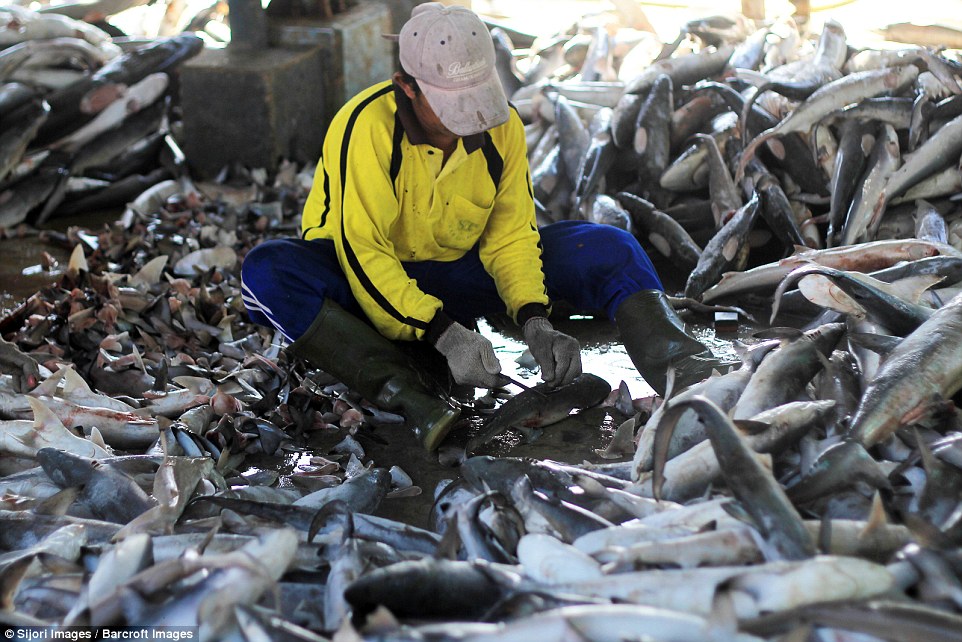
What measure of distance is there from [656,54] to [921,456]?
20.9 feet

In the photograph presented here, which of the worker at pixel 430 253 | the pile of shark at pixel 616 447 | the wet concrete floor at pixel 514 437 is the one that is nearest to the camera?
the pile of shark at pixel 616 447

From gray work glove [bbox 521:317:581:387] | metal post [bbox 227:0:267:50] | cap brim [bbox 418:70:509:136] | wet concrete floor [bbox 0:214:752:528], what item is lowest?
wet concrete floor [bbox 0:214:752:528]

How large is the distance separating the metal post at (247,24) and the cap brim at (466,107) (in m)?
4.18

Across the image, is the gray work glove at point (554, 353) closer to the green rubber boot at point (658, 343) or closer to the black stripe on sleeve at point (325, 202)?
the green rubber boot at point (658, 343)

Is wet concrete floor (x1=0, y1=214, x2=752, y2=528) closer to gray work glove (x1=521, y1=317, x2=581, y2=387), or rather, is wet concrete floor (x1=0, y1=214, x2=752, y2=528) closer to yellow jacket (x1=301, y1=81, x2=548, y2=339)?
gray work glove (x1=521, y1=317, x2=581, y2=387)

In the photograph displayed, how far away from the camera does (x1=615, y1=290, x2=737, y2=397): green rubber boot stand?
10.9 feet

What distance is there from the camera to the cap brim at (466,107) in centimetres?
314

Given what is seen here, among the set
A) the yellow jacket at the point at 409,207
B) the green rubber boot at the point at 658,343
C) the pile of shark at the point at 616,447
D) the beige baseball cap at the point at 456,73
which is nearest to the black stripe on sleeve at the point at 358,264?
the yellow jacket at the point at 409,207

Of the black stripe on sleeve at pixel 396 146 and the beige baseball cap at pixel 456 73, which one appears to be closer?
the beige baseball cap at pixel 456 73

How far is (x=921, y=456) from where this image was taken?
2279 mm

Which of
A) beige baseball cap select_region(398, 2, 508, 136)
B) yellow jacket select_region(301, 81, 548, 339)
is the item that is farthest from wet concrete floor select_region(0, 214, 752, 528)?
beige baseball cap select_region(398, 2, 508, 136)

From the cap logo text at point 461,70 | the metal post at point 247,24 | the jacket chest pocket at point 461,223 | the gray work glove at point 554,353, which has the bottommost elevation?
the gray work glove at point 554,353

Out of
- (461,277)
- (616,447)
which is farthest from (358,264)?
(616,447)

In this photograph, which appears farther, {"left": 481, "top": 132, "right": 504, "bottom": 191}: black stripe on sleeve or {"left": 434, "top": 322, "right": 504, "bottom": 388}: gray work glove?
{"left": 481, "top": 132, "right": 504, "bottom": 191}: black stripe on sleeve
